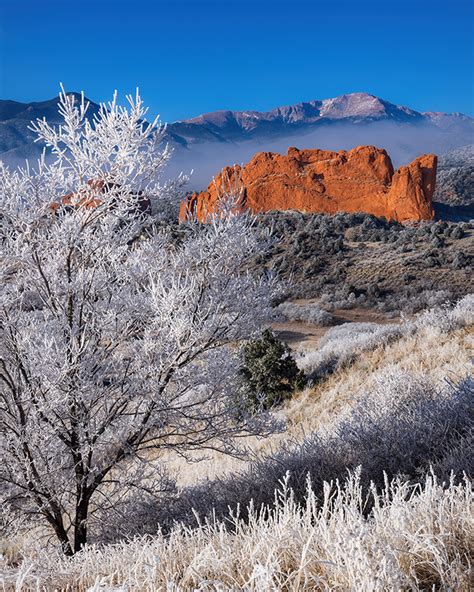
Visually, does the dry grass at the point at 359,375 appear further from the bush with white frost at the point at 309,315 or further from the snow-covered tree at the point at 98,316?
the bush with white frost at the point at 309,315

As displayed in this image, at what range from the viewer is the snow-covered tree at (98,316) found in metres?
4.37

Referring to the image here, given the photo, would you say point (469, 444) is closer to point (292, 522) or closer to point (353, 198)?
point (292, 522)

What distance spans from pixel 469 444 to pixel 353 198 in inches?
2355

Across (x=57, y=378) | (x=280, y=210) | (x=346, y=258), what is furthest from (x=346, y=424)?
(x=280, y=210)

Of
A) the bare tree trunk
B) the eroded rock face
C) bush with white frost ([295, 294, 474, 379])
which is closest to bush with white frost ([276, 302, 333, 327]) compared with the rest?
bush with white frost ([295, 294, 474, 379])

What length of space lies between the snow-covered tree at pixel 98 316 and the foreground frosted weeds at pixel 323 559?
7.51 feet

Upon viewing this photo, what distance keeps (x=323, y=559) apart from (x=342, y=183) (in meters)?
63.2

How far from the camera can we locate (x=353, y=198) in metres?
60.9

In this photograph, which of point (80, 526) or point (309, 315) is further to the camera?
point (309, 315)

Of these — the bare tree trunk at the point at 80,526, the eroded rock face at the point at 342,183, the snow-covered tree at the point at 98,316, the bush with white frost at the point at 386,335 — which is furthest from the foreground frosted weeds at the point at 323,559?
the eroded rock face at the point at 342,183

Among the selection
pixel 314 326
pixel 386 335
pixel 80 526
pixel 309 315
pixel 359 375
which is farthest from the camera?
pixel 309 315

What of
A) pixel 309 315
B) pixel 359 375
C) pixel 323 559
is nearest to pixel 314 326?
pixel 309 315

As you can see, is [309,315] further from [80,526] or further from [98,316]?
[98,316]

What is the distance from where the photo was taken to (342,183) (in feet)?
204
